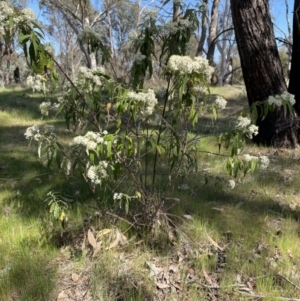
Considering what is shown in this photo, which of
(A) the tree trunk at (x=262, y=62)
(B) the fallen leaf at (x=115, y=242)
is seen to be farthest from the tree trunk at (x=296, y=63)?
(B) the fallen leaf at (x=115, y=242)

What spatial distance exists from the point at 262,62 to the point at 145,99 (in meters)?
3.13

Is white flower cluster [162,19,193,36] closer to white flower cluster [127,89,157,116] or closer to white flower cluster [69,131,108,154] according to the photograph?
white flower cluster [127,89,157,116]

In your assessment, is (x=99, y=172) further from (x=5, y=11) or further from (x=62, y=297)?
(x=5, y=11)

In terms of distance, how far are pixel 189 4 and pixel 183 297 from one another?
6.96 feet

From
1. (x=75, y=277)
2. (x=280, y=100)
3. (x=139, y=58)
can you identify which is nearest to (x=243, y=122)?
(x=280, y=100)

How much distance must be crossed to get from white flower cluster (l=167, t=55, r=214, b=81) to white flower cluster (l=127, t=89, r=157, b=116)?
189 mm

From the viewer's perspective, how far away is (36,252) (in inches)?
97.2

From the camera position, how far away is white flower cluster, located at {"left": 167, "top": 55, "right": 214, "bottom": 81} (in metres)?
1.83

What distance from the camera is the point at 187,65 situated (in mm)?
1819

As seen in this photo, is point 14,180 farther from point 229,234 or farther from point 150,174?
point 229,234

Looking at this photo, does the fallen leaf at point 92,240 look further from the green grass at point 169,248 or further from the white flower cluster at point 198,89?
the white flower cluster at point 198,89

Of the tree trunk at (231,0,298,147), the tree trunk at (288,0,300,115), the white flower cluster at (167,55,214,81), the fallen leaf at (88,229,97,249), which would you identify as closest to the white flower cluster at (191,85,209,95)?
the white flower cluster at (167,55,214,81)

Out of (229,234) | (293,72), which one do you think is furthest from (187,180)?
(293,72)

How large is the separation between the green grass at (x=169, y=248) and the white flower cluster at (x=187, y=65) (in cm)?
63
